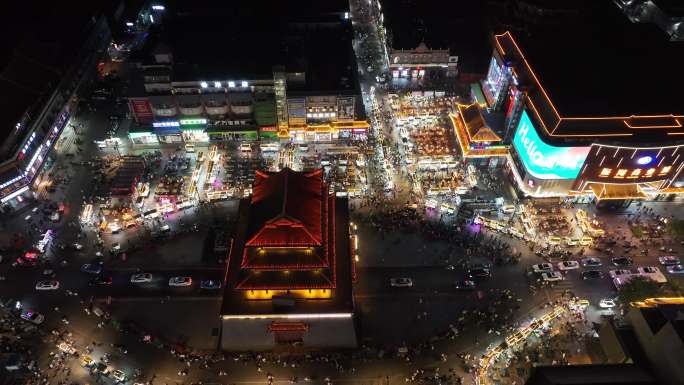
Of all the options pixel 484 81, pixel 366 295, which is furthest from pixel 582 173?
pixel 366 295

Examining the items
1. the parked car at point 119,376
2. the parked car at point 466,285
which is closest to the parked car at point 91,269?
the parked car at point 119,376

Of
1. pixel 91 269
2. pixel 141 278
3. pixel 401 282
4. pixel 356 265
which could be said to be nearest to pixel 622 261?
pixel 401 282

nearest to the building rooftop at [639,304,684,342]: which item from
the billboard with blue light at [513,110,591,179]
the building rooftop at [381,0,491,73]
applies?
the billboard with blue light at [513,110,591,179]

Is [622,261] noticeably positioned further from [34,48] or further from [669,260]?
[34,48]

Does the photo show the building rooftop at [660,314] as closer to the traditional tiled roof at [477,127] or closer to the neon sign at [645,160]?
the neon sign at [645,160]

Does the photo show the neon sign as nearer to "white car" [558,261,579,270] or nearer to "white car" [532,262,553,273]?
"white car" [558,261,579,270]

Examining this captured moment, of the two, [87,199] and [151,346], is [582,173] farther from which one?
[87,199]
